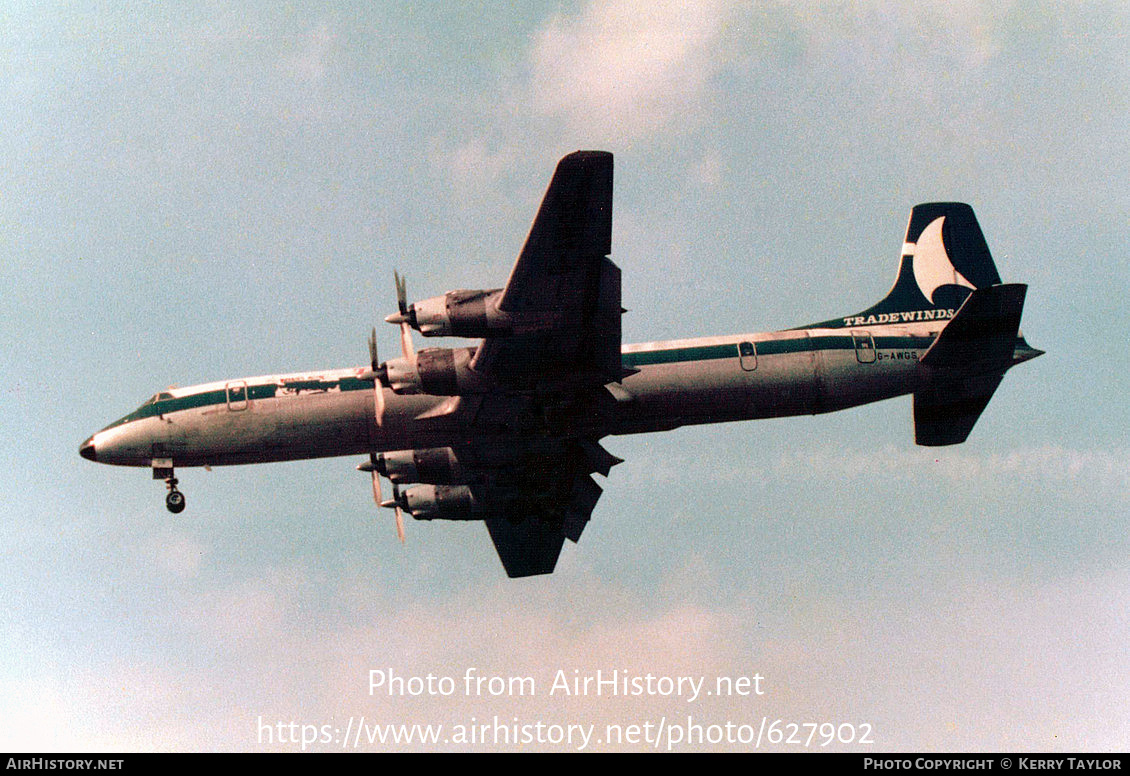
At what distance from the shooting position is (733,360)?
30.7 meters

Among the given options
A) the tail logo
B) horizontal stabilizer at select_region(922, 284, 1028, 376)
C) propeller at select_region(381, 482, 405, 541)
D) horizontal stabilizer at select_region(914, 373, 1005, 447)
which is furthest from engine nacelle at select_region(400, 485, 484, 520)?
the tail logo

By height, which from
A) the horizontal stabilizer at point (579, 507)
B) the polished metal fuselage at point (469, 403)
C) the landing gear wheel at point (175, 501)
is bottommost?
the horizontal stabilizer at point (579, 507)

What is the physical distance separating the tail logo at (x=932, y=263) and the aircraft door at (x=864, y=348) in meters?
3.87

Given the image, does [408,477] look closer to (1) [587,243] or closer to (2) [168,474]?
(2) [168,474]

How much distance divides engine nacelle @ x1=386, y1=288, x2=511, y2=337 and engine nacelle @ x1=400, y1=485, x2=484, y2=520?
35.7ft

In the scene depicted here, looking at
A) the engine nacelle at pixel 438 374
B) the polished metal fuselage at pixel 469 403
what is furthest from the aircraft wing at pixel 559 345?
A: the polished metal fuselage at pixel 469 403

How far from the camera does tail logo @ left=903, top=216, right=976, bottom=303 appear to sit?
112 feet

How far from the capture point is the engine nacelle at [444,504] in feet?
119

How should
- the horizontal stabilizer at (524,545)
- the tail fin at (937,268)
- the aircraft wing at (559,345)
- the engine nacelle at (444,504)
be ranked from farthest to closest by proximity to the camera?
the horizontal stabilizer at (524,545) → the engine nacelle at (444,504) → the tail fin at (937,268) → the aircraft wing at (559,345)

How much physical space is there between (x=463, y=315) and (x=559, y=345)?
3.03m

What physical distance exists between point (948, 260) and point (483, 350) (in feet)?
55.6

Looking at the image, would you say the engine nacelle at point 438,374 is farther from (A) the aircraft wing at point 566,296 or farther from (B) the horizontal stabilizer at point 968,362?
(B) the horizontal stabilizer at point 968,362

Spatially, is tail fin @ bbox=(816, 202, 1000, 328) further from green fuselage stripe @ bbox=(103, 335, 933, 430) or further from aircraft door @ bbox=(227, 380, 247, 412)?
aircraft door @ bbox=(227, 380, 247, 412)
